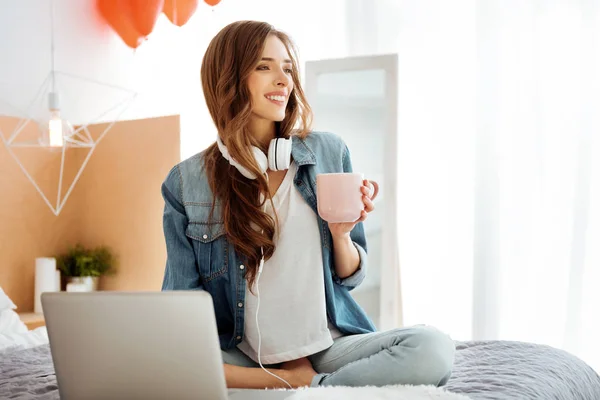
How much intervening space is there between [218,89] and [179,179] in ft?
0.90

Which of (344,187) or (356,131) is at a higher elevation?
(356,131)

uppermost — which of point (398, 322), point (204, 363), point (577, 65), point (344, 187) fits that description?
point (577, 65)

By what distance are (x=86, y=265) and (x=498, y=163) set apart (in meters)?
2.13

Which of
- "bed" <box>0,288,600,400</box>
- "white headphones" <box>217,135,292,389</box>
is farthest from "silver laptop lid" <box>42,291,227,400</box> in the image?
"white headphones" <box>217,135,292,389</box>

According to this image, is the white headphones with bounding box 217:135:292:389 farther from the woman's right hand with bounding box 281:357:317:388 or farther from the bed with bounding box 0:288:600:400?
the bed with bounding box 0:288:600:400

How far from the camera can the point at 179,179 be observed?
6.88 ft

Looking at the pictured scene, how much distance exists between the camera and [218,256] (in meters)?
2.03

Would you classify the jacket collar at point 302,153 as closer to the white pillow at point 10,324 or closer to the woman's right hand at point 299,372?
the woman's right hand at point 299,372

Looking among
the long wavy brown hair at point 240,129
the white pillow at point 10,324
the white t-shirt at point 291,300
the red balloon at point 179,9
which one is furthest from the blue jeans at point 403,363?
the red balloon at point 179,9

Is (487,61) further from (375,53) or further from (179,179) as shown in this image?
(179,179)

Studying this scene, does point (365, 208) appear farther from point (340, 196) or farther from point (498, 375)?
point (498, 375)

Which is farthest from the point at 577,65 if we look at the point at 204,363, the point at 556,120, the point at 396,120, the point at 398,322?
the point at 204,363

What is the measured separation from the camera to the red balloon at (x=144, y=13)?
11.9 ft

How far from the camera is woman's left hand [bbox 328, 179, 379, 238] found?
5.79 ft
